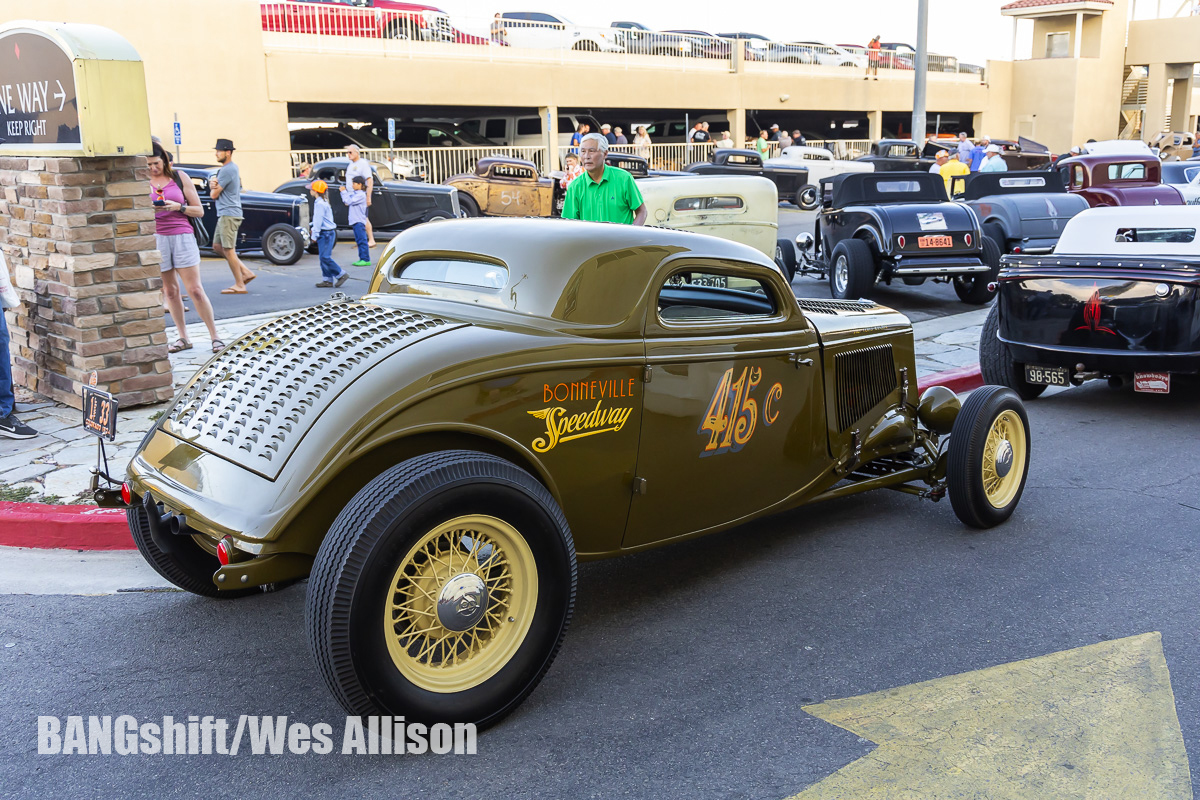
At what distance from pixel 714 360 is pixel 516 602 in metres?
1.32

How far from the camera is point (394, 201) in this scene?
56.4 ft

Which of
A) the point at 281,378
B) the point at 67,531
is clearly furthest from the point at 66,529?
the point at 281,378

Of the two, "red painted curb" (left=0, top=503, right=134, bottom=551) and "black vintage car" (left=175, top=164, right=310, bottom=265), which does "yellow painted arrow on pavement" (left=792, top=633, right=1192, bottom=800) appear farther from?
"black vintage car" (left=175, top=164, right=310, bottom=265)

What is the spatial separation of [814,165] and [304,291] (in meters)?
17.5

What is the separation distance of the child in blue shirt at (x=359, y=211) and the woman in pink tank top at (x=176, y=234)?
6.00 m

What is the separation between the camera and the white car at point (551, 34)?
1191 inches

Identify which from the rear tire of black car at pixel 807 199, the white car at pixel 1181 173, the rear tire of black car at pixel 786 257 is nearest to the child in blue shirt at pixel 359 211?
the rear tire of black car at pixel 786 257

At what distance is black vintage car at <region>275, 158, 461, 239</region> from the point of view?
17.1 m

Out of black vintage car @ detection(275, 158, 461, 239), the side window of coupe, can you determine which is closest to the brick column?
→ the side window of coupe

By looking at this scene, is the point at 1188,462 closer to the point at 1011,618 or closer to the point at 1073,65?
the point at 1011,618

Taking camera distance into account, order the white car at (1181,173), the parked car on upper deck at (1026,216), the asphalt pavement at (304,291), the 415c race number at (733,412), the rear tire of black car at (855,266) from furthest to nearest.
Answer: the white car at (1181,173), the parked car on upper deck at (1026,216), the rear tire of black car at (855,266), the asphalt pavement at (304,291), the 415c race number at (733,412)

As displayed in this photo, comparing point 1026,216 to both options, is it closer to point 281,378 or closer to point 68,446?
point 68,446

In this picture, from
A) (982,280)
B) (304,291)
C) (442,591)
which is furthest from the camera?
(304,291)

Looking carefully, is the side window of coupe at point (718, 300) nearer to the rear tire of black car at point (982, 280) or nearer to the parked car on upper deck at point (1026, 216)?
the rear tire of black car at point (982, 280)
